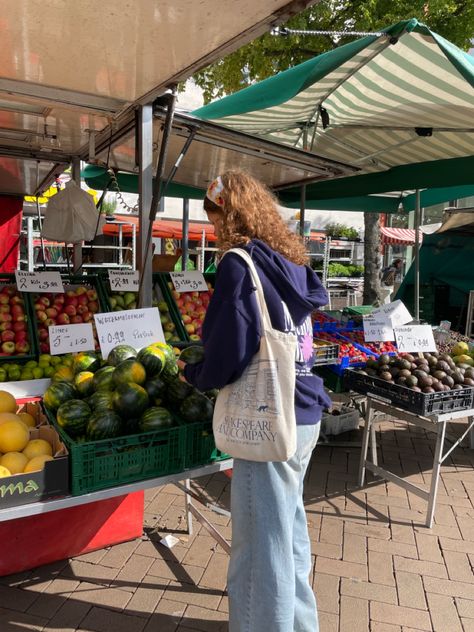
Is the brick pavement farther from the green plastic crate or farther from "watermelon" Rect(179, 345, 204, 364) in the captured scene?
"watermelon" Rect(179, 345, 204, 364)

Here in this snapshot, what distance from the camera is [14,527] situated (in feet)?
9.16

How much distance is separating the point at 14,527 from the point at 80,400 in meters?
1.05

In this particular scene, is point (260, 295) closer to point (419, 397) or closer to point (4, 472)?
point (4, 472)

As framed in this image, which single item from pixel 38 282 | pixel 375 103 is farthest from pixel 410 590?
pixel 375 103

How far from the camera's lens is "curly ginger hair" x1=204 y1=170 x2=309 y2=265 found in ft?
6.53

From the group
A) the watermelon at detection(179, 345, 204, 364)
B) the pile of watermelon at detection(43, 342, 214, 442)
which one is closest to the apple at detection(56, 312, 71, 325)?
the pile of watermelon at detection(43, 342, 214, 442)

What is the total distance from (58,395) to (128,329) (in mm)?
658

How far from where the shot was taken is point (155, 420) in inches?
86.9

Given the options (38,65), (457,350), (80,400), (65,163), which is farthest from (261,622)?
(65,163)

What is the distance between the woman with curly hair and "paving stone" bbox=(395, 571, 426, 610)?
3.82 feet

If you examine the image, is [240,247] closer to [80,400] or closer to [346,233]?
[80,400]

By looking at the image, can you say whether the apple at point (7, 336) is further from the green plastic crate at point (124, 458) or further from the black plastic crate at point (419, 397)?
the black plastic crate at point (419, 397)

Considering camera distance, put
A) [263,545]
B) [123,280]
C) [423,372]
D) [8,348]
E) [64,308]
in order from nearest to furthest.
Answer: [263,545] → [8,348] → [423,372] → [123,280] → [64,308]

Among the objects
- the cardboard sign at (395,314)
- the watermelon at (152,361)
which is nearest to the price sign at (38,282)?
the watermelon at (152,361)
